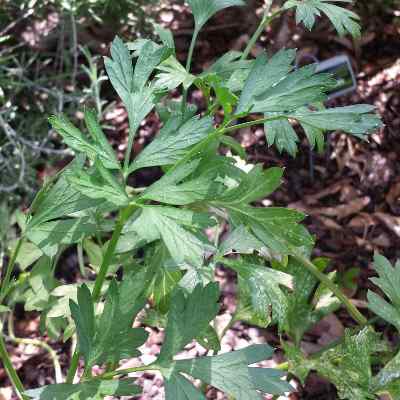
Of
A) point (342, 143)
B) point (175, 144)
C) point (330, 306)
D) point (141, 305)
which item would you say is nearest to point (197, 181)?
point (175, 144)

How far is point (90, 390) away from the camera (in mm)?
784

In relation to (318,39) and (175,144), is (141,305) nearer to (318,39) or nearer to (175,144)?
(175,144)

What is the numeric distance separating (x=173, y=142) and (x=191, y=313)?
0.80 feet

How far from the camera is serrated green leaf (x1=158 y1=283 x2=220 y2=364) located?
803 mm

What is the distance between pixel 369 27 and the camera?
248 cm

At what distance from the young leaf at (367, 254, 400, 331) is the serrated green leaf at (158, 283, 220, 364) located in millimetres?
400

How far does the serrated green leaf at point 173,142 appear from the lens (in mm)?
820

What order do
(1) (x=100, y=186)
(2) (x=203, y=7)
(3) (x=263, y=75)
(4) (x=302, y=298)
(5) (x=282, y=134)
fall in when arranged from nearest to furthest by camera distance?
(1) (x=100, y=186) < (3) (x=263, y=75) < (5) (x=282, y=134) < (2) (x=203, y=7) < (4) (x=302, y=298)

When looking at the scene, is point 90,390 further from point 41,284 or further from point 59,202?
point 41,284

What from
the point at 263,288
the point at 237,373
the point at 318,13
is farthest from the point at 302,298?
the point at 318,13

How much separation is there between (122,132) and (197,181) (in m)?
1.63

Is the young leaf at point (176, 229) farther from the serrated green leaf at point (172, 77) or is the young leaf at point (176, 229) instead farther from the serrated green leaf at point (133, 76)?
the serrated green leaf at point (172, 77)

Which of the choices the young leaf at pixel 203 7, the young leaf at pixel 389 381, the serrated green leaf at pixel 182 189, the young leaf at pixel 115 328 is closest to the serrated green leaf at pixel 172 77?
the young leaf at pixel 203 7

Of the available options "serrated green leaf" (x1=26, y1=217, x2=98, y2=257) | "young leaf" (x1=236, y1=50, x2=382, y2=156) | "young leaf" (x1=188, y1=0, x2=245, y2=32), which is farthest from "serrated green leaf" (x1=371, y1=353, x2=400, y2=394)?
"young leaf" (x1=188, y1=0, x2=245, y2=32)
